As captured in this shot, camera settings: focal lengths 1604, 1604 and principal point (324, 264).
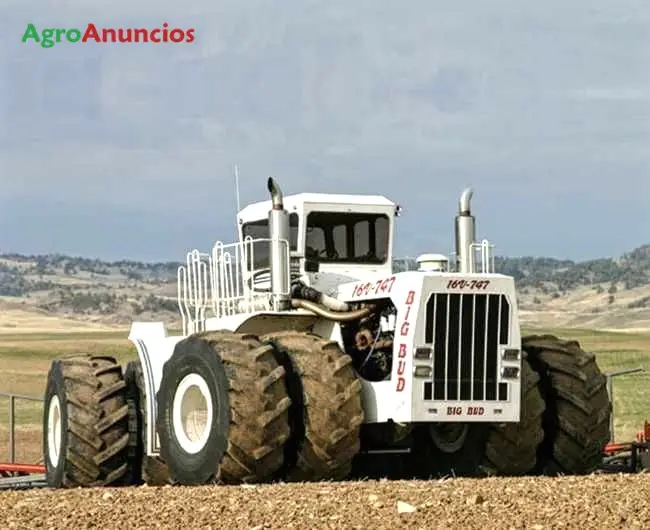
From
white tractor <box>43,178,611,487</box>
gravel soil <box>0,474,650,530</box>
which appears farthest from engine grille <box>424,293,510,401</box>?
gravel soil <box>0,474,650,530</box>

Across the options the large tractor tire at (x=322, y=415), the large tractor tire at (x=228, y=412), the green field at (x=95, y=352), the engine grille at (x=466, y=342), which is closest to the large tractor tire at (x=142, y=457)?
the large tractor tire at (x=228, y=412)

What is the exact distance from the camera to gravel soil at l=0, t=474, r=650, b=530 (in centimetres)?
1172

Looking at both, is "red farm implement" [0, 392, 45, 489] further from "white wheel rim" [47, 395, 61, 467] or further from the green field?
the green field

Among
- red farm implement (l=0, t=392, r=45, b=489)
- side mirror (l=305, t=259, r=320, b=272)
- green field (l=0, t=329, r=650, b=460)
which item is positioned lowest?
green field (l=0, t=329, r=650, b=460)

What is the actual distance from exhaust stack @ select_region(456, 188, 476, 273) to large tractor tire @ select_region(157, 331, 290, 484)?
3.30m

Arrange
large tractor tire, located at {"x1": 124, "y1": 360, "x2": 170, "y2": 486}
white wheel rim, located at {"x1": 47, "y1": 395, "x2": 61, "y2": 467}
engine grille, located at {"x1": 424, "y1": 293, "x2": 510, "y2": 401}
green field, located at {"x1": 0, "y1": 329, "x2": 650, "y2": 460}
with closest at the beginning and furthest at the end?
engine grille, located at {"x1": 424, "y1": 293, "x2": 510, "y2": 401} → large tractor tire, located at {"x1": 124, "y1": 360, "x2": 170, "y2": 486} → white wheel rim, located at {"x1": 47, "y1": 395, "x2": 61, "y2": 467} → green field, located at {"x1": 0, "y1": 329, "x2": 650, "y2": 460}

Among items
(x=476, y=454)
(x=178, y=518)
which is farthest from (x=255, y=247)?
(x=178, y=518)

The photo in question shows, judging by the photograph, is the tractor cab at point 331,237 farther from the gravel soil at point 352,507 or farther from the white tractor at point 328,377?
the gravel soil at point 352,507

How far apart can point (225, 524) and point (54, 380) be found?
6995 millimetres

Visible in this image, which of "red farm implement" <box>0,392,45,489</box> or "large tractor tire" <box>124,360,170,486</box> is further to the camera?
"red farm implement" <box>0,392,45,489</box>

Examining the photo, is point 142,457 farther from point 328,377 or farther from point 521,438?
point 521,438

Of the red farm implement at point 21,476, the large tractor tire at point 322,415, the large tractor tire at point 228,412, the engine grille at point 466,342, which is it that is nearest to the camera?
the large tractor tire at point 228,412

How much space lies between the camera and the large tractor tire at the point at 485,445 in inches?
651

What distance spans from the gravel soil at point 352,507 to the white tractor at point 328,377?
4.02 feet
